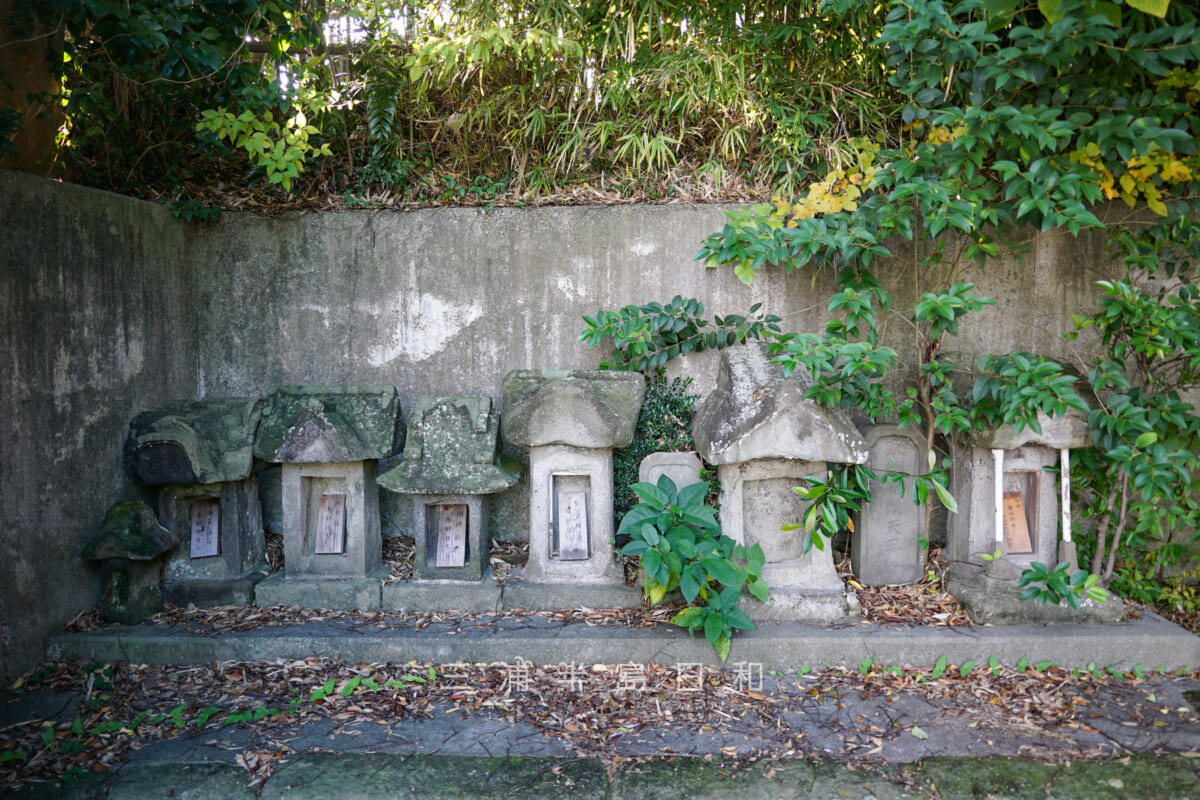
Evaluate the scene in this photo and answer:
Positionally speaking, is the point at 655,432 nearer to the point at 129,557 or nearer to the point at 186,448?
the point at 186,448

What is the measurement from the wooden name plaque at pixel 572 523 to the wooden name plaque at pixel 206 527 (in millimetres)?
2095

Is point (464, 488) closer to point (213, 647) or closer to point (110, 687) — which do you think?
point (213, 647)

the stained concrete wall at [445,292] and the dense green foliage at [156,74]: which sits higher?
the dense green foliage at [156,74]

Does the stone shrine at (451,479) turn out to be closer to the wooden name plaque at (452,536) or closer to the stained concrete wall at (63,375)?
the wooden name plaque at (452,536)

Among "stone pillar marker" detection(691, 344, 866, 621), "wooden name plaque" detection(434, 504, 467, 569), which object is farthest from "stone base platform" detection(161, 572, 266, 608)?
"stone pillar marker" detection(691, 344, 866, 621)

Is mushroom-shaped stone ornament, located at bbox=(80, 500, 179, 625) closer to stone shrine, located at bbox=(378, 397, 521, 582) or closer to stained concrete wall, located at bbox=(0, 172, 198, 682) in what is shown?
stained concrete wall, located at bbox=(0, 172, 198, 682)

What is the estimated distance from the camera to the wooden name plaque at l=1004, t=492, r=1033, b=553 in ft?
14.7

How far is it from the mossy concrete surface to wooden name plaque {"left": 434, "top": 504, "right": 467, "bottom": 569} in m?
1.40

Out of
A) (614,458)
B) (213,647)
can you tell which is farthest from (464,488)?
(213,647)

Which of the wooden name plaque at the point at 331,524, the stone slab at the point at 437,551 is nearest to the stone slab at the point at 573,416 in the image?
the stone slab at the point at 437,551

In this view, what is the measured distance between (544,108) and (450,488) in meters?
2.86

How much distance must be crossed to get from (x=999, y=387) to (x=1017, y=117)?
134 centimetres

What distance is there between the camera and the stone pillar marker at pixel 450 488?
4312 mm

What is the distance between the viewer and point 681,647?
392 centimetres
